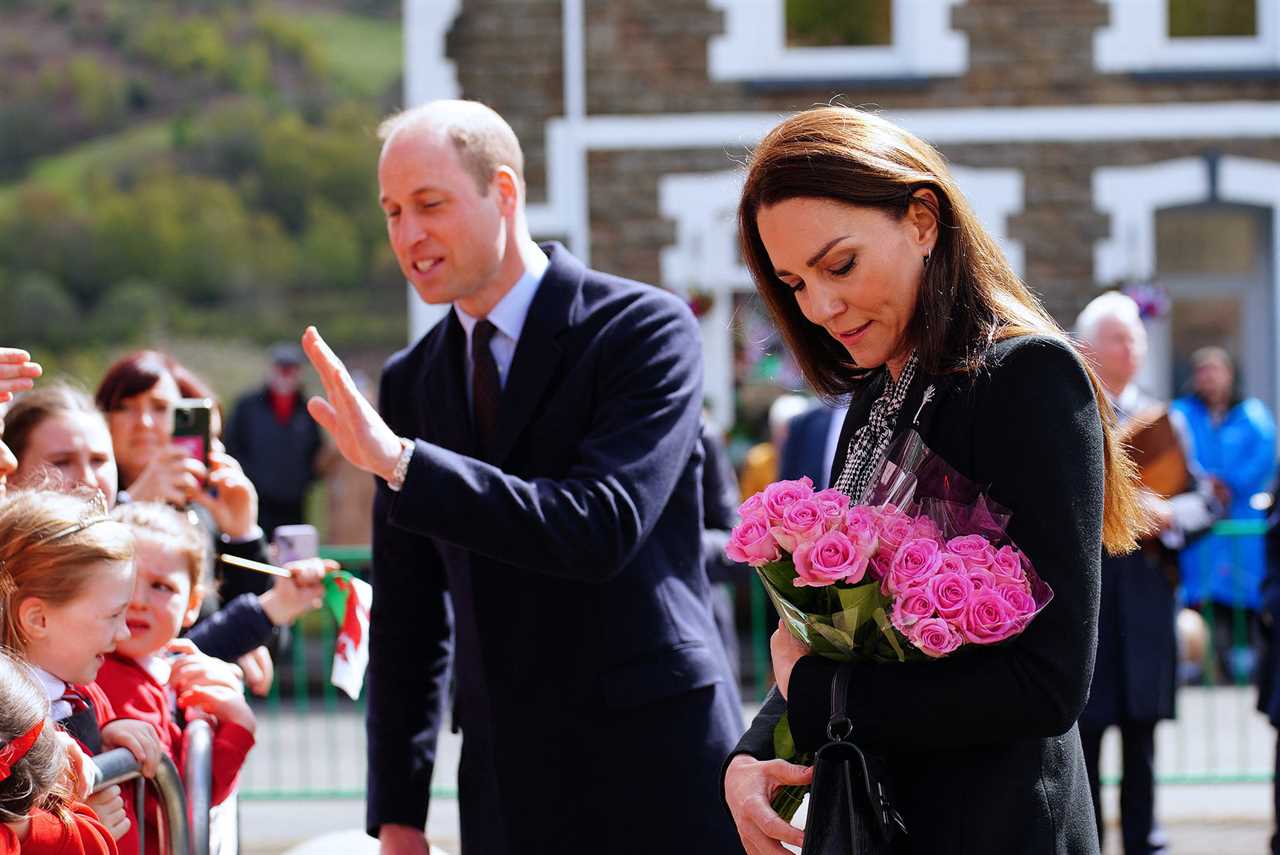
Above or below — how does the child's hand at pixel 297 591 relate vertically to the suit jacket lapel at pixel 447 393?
below

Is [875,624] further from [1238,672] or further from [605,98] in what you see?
[605,98]

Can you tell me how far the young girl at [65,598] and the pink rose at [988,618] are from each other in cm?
164

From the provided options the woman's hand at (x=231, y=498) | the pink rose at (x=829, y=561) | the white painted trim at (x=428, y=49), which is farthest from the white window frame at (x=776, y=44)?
the pink rose at (x=829, y=561)

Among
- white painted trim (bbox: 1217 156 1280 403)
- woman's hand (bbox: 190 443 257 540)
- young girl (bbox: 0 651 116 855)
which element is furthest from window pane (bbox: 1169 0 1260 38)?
young girl (bbox: 0 651 116 855)

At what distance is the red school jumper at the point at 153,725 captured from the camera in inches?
135

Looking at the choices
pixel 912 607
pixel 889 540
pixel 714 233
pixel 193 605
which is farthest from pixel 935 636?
pixel 714 233

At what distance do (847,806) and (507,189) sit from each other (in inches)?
62.2

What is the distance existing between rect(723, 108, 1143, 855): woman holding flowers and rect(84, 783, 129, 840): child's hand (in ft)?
3.99

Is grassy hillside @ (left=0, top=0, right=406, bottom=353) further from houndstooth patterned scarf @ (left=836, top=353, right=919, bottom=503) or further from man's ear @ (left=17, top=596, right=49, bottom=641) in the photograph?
houndstooth patterned scarf @ (left=836, top=353, right=919, bottom=503)

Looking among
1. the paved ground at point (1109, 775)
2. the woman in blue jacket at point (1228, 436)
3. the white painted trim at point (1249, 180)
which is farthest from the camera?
the white painted trim at point (1249, 180)

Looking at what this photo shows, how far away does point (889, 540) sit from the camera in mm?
2375

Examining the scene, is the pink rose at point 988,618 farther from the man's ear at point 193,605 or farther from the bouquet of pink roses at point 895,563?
the man's ear at point 193,605

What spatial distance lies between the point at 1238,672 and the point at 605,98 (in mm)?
5867

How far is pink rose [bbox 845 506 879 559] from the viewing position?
7.73 ft
